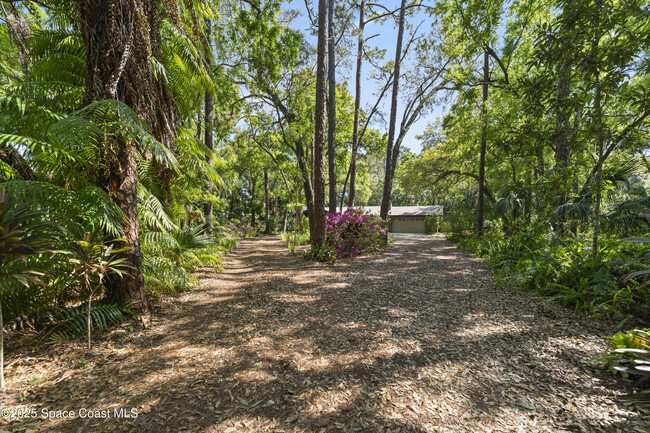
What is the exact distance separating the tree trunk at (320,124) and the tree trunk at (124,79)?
4.16 metres

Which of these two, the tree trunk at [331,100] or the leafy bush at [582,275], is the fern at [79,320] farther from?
the tree trunk at [331,100]

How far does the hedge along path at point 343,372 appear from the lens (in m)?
1.76

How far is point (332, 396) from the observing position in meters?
2.00

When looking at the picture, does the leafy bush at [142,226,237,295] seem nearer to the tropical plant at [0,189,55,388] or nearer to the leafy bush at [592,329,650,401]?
the tropical plant at [0,189,55,388]

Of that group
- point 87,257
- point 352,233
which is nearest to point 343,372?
point 87,257

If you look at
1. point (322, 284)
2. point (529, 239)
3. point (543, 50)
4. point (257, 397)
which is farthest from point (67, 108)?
point (529, 239)

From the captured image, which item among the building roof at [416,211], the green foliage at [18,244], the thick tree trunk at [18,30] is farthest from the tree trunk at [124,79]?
the building roof at [416,211]

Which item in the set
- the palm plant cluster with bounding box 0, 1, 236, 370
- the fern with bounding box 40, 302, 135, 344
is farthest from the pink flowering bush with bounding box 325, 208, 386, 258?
the fern with bounding box 40, 302, 135, 344

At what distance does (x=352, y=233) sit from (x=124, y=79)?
640 centimetres

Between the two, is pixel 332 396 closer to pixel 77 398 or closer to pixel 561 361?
pixel 77 398

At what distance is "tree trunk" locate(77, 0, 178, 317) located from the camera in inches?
113

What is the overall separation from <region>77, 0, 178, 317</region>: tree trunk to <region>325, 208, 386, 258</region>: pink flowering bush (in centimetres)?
490

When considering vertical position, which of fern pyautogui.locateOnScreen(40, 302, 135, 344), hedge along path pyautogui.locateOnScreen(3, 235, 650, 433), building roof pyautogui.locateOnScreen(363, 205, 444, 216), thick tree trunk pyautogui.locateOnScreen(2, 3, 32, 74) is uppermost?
thick tree trunk pyautogui.locateOnScreen(2, 3, 32, 74)

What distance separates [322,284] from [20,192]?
4301mm
